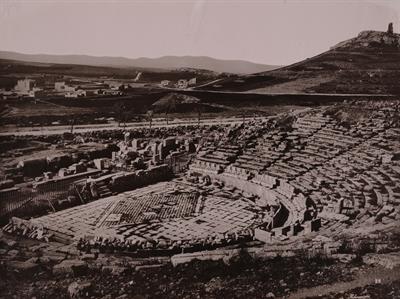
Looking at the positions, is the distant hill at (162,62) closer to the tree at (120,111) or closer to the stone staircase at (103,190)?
the tree at (120,111)

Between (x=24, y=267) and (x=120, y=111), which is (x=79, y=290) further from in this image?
(x=120, y=111)

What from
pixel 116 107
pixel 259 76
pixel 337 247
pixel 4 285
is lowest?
pixel 4 285

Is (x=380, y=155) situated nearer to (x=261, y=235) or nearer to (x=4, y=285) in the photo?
(x=261, y=235)

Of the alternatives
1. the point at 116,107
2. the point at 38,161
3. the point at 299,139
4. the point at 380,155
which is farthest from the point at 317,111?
the point at 38,161

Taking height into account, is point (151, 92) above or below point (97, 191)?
above

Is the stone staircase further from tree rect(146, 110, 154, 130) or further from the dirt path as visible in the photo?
the dirt path

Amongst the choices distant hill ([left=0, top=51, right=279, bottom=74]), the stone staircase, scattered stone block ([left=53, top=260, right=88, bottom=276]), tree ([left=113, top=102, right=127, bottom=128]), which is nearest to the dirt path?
scattered stone block ([left=53, top=260, right=88, bottom=276])
